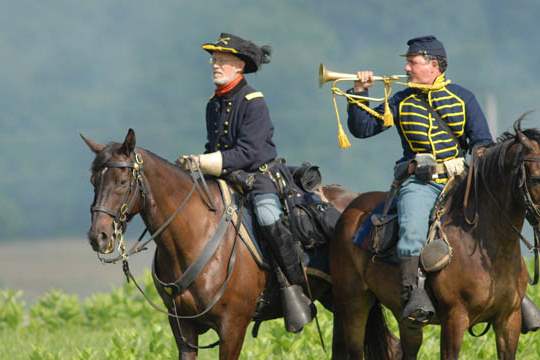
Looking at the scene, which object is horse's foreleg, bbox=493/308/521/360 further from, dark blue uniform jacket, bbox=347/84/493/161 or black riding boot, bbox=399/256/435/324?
dark blue uniform jacket, bbox=347/84/493/161

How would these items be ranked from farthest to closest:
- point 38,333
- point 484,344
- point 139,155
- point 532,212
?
point 38,333 < point 484,344 < point 139,155 < point 532,212

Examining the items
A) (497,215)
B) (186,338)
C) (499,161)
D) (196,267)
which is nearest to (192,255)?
(196,267)

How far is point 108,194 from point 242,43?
6.22 feet

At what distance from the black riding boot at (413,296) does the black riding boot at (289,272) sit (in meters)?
1.01

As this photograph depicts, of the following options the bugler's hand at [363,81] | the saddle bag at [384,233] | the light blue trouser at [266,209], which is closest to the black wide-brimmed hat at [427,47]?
the bugler's hand at [363,81]

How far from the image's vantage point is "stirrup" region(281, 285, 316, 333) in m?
9.44

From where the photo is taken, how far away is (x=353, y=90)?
9484 mm

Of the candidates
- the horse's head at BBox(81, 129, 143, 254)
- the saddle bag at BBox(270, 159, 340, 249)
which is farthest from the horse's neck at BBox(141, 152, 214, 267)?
the saddle bag at BBox(270, 159, 340, 249)

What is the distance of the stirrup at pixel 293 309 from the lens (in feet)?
31.0

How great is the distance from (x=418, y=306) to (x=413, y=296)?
3.7 inches

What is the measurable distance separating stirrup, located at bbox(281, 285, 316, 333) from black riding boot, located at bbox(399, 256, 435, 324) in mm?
993

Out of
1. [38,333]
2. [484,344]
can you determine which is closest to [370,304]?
[484,344]

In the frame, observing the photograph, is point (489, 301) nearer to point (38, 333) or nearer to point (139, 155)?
point (139, 155)

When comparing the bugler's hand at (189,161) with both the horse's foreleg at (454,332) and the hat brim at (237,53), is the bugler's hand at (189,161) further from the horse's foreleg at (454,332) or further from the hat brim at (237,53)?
the horse's foreleg at (454,332)
